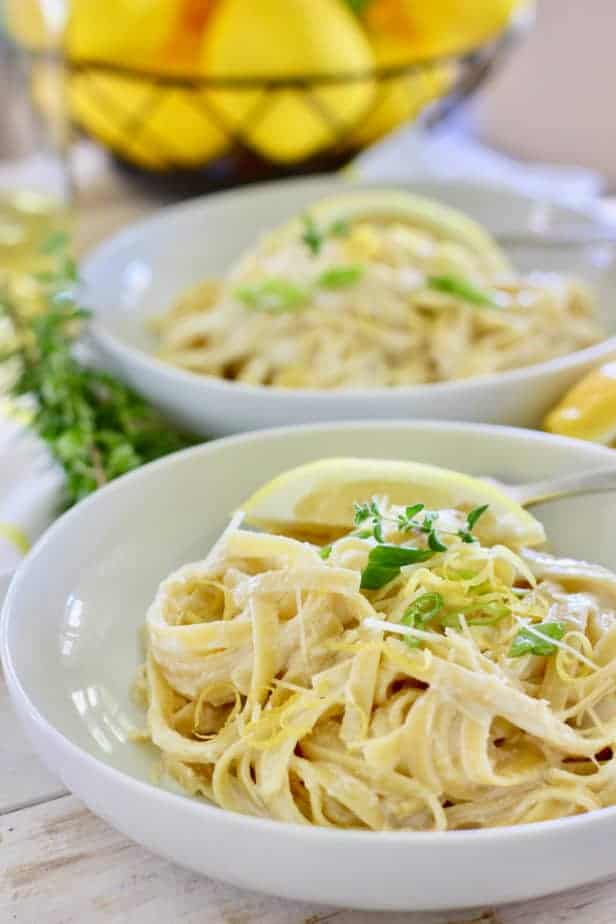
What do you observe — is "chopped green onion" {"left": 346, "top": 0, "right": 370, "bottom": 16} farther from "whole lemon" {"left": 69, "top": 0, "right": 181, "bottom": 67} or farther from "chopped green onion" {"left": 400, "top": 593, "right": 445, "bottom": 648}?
"chopped green onion" {"left": 400, "top": 593, "right": 445, "bottom": 648}

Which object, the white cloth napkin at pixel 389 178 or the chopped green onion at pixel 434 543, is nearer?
the chopped green onion at pixel 434 543

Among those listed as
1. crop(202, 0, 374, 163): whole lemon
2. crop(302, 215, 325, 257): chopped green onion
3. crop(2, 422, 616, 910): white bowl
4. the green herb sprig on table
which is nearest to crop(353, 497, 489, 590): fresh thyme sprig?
crop(2, 422, 616, 910): white bowl

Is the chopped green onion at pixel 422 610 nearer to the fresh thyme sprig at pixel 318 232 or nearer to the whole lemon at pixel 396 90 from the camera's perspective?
the fresh thyme sprig at pixel 318 232

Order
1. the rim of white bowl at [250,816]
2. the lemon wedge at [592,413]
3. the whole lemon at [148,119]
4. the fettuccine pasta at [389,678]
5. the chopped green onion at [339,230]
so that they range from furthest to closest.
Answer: the whole lemon at [148,119], the chopped green onion at [339,230], the lemon wedge at [592,413], the fettuccine pasta at [389,678], the rim of white bowl at [250,816]

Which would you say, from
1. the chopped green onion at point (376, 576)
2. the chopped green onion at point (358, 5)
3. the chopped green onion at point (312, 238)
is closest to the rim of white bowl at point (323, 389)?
the chopped green onion at point (312, 238)

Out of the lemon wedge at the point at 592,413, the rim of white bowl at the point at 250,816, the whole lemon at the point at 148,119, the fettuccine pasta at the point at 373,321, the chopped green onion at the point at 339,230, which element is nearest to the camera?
the rim of white bowl at the point at 250,816

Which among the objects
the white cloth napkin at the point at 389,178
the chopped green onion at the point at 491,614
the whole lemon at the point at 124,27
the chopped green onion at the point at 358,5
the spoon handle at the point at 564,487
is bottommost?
the white cloth napkin at the point at 389,178

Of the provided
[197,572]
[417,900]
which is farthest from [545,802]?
[197,572]
